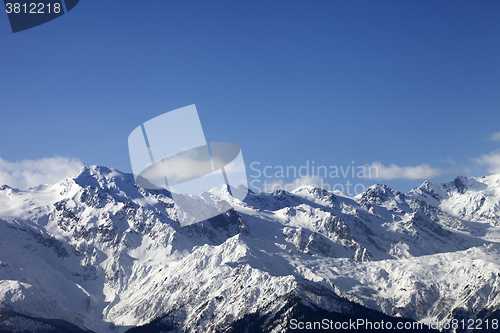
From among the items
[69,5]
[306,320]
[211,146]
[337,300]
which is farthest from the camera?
[337,300]

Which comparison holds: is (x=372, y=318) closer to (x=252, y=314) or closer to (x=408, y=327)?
(x=408, y=327)

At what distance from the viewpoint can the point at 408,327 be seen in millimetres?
190875

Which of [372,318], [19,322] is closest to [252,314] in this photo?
[372,318]

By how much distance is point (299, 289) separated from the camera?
193500mm

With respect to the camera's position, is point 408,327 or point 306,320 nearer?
point 306,320

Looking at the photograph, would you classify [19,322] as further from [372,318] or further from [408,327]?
[408,327]

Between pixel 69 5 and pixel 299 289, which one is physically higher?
pixel 69 5

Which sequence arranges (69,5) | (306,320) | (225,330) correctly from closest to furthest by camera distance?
(69,5) < (306,320) < (225,330)

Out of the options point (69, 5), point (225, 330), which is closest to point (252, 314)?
point (225, 330)

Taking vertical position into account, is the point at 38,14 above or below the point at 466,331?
above

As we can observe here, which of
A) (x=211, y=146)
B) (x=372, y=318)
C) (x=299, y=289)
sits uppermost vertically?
(x=211, y=146)

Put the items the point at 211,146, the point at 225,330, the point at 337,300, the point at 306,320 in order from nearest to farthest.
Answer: the point at 211,146 < the point at 306,320 < the point at 225,330 < the point at 337,300

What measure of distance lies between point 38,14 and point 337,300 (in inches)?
6663

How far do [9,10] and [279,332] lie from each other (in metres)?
141
